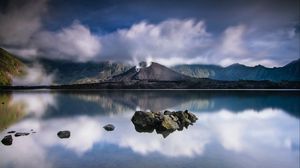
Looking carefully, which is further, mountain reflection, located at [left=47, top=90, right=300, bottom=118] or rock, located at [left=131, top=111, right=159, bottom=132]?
mountain reflection, located at [left=47, top=90, right=300, bottom=118]

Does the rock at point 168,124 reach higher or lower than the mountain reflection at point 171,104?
higher

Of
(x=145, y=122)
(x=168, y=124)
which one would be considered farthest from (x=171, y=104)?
(x=168, y=124)

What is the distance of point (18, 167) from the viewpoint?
1723 cm

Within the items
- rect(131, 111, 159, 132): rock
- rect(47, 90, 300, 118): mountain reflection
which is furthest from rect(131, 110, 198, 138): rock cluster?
rect(47, 90, 300, 118): mountain reflection

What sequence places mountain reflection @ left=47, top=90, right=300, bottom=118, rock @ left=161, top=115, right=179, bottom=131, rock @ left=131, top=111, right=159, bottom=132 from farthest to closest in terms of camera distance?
mountain reflection @ left=47, top=90, right=300, bottom=118, rock @ left=131, top=111, right=159, bottom=132, rock @ left=161, top=115, right=179, bottom=131

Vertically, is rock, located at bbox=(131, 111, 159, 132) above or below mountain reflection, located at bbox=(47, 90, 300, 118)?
above

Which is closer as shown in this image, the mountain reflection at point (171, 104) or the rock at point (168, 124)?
the rock at point (168, 124)

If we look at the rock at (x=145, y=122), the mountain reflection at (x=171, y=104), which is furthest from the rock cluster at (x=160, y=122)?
the mountain reflection at (x=171, y=104)

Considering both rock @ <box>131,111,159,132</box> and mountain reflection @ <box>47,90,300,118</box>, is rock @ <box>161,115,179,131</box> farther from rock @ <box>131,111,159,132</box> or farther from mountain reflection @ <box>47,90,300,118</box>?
mountain reflection @ <box>47,90,300,118</box>

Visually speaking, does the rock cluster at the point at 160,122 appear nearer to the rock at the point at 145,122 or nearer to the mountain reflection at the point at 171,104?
the rock at the point at 145,122

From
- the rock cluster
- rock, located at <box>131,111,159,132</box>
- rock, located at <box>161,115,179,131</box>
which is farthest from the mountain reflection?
rock, located at <box>161,115,179,131</box>

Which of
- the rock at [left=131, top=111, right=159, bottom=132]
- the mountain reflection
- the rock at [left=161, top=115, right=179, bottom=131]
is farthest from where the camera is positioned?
the mountain reflection

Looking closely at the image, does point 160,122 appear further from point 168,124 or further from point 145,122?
point 145,122

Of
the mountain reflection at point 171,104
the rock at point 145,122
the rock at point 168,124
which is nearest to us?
the rock at point 168,124
